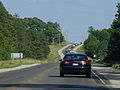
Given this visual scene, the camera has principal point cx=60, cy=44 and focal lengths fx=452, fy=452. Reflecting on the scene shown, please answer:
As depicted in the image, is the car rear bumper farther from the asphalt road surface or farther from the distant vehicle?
the asphalt road surface

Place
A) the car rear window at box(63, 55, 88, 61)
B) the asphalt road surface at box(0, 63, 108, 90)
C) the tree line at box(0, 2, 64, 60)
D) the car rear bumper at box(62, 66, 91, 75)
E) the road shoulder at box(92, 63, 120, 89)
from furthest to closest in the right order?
1. the tree line at box(0, 2, 64, 60)
2. the car rear window at box(63, 55, 88, 61)
3. the car rear bumper at box(62, 66, 91, 75)
4. the road shoulder at box(92, 63, 120, 89)
5. the asphalt road surface at box(0, 63, 108, 90)

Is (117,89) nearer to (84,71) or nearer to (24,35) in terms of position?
(84,71)

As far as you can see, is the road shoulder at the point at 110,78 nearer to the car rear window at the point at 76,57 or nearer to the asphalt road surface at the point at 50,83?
the asphalt road surface at the point at 50,83

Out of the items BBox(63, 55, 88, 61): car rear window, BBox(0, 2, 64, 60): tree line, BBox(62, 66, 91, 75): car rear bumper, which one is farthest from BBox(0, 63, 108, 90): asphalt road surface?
BBox(0, 2, 64, 60): tree line

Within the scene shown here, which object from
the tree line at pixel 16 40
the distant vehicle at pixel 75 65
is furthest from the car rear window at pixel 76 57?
the tree line at pixel 16 40

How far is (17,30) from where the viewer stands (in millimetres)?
140000

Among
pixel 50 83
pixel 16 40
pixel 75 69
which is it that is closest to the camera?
pixel 50 83

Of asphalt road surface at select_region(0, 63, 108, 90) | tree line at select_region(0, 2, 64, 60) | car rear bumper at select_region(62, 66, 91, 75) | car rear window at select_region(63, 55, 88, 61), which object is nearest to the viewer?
asphalt road surface at select_region(0, 63, 108, 90)

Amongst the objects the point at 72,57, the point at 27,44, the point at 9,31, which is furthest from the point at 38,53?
the point at 72,57

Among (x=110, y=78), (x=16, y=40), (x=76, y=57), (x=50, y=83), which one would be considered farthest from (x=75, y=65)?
(x=16, y=40)

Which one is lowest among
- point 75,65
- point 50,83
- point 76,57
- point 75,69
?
point 50,83

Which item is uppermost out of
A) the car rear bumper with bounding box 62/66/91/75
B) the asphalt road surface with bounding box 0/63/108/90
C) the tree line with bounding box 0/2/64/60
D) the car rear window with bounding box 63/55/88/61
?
the tree line with bounding box 0/2/64/60

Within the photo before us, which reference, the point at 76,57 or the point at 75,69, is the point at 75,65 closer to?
the point at 75,69

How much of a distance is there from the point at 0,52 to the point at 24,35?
52.5 meters
